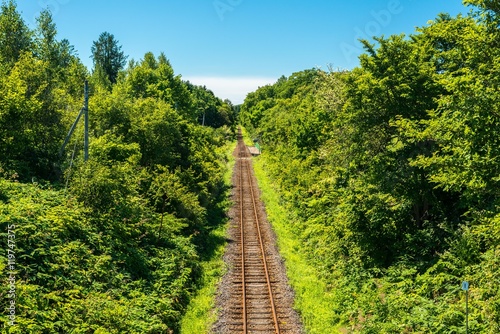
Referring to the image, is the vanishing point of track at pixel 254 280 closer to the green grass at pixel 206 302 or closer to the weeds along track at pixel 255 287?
the weeds along track at pixel 255 287

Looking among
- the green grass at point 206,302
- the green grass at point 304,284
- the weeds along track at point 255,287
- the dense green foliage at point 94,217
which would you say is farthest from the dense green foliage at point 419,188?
the dense green foliage at point 94,217

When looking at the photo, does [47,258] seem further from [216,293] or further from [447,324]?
[447,324]

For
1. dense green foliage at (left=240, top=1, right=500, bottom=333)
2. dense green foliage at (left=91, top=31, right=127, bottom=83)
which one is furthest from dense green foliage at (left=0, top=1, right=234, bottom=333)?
dense green foliage at (left=91, top=31, right=127, bottom=83)

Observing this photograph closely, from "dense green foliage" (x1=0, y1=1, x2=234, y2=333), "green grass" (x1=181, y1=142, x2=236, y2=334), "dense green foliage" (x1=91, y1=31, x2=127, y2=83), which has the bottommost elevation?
"green grass" (x1=181, y1=142, x2=236, y2=334)

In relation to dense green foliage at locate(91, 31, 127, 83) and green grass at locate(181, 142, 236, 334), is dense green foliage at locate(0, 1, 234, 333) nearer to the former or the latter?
green grass at locate(181, 142, 236, 334)

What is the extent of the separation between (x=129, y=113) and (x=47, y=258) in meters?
15.6

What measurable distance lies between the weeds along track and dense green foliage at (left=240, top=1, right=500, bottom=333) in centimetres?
217

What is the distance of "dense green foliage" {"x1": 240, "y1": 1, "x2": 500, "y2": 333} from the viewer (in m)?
11.0

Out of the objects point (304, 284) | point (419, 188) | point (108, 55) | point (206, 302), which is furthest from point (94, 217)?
point (108, 55)

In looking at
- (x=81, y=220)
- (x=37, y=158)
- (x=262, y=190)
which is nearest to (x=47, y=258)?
(x=81, y=220)

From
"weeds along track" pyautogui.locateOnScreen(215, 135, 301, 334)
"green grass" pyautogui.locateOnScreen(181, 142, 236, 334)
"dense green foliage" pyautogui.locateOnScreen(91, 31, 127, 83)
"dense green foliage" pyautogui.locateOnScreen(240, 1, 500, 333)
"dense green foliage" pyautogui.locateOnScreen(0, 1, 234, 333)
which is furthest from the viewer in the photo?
"dense green foliage" pyautogui.locateOnScreen(91, 31, 127, 83)

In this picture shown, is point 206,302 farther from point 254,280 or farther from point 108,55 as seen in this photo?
point 108,55

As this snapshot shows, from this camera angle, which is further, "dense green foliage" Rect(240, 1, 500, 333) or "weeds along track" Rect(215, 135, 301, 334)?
"weeds along track" Rect(215, 135, 301, 334)

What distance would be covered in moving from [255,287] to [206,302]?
8.74 feet
